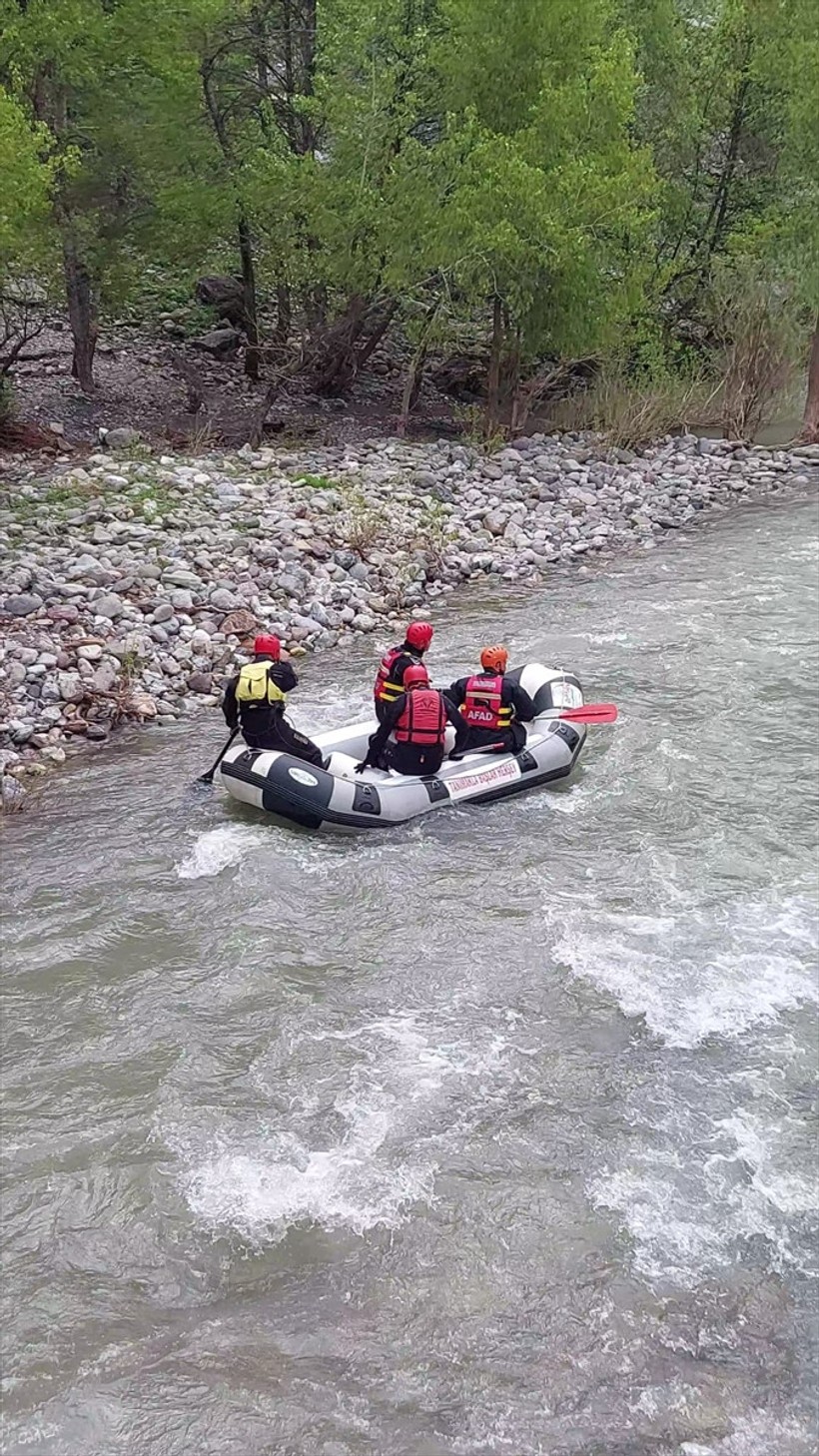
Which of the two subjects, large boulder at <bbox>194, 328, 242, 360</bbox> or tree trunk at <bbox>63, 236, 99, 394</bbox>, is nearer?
tree trunk at <bbox>63, 236, 99, 394</bbox>

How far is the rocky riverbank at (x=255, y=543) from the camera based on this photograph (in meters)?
9.27

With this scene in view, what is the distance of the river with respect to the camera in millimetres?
3982

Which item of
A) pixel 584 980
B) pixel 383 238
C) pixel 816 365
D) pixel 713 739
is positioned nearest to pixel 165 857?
pixel 584 980

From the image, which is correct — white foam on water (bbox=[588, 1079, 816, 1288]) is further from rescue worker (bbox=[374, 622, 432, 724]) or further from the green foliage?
the green foliage

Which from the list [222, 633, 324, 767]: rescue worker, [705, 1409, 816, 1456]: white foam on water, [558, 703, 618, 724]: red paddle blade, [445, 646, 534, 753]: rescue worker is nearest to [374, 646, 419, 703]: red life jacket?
[445, 646, 534, 753]: rescue worker

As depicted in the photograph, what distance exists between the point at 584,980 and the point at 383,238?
11607mm

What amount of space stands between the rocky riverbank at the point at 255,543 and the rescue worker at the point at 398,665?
2006 mm

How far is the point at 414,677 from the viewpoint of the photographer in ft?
25.7

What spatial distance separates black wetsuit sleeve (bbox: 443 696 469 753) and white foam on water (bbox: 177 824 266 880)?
1668 mm

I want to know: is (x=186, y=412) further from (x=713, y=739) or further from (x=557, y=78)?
(x=713, y=739)

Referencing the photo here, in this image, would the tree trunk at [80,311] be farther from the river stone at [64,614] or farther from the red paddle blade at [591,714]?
the red paddle blade at [591,714]

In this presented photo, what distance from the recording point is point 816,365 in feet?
59.5

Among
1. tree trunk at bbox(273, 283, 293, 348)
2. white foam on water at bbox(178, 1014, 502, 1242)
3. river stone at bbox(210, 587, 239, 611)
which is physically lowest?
white foam on water at bbox(178, 1014, 502, 1242)

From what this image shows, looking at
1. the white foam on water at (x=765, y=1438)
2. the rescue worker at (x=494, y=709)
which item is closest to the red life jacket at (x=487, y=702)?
the rescue worker at (x=494, y=709)
